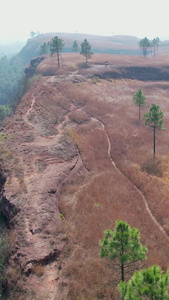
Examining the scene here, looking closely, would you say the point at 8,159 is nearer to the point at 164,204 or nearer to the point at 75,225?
the point at 75,225

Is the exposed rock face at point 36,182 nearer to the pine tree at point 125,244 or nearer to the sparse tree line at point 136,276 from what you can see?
the pine tree at point 125,244

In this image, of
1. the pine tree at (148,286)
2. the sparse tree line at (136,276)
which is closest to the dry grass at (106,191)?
the sparse tree line at (136,276)

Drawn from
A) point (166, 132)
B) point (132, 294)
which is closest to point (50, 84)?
point (166, 132)

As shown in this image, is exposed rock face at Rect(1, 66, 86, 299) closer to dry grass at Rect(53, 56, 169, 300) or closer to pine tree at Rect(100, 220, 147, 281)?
dry grass at Rect(53, 56, 169, 300)

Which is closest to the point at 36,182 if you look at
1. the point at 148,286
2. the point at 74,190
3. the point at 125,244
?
the point at 74,190

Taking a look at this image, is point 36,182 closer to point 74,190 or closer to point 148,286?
point 74,190

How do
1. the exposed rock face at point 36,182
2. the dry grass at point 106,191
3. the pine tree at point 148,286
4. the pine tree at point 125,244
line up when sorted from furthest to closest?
the exposed rock face at point 36,182 → the dry grass at point 106,191 → the pine tree at point 125,244 → the pine tree at point 148,286

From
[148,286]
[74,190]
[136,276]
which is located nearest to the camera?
[148,286]

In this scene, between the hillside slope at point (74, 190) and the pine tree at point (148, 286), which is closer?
the pine tree at point (148, 286)
